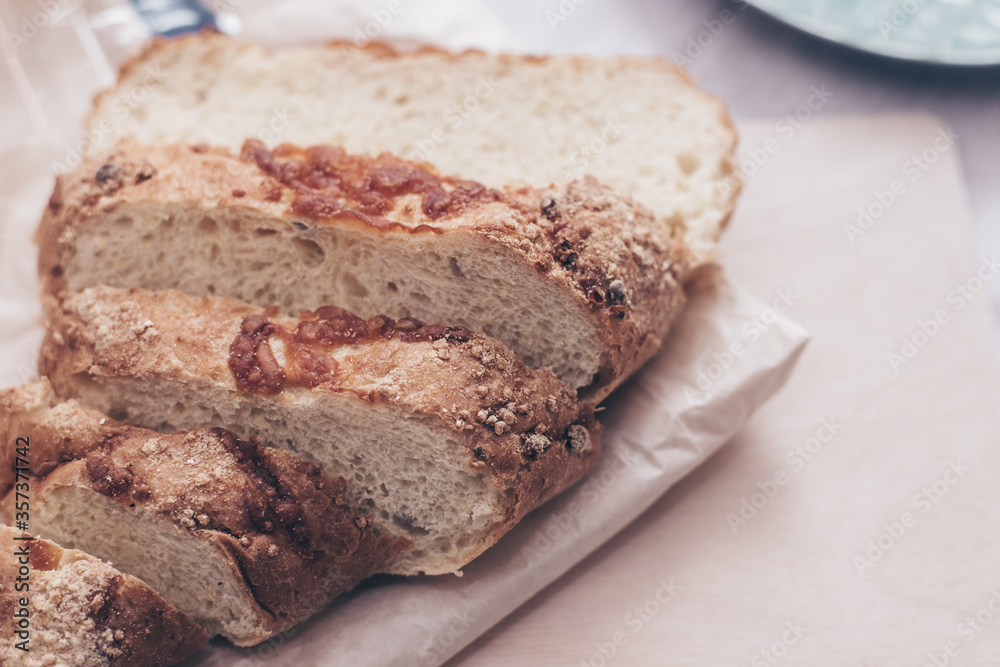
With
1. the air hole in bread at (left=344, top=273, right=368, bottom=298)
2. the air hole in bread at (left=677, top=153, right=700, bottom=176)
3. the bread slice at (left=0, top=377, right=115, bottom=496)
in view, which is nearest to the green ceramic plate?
the air hole in bread at (left=677, top=153, right=700, bottom=176)

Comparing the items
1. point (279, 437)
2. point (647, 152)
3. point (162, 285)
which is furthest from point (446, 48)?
point (279, 437)

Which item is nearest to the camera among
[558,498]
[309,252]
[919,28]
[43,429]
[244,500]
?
[244,500]

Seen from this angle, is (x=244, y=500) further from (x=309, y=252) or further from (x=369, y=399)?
(x=309, y=252)

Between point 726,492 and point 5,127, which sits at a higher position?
point 5,127

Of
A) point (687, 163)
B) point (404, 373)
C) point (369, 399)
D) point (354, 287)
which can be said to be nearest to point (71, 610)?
point (369, 399)

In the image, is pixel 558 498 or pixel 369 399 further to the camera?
pixel 558 498

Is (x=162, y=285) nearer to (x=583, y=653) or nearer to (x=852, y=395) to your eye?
(x=583, y=653)

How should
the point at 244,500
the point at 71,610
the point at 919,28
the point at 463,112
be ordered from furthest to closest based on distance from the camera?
the point at 919,28 < the point at 463,112 < the point at 244,500 < the point at 71,610
